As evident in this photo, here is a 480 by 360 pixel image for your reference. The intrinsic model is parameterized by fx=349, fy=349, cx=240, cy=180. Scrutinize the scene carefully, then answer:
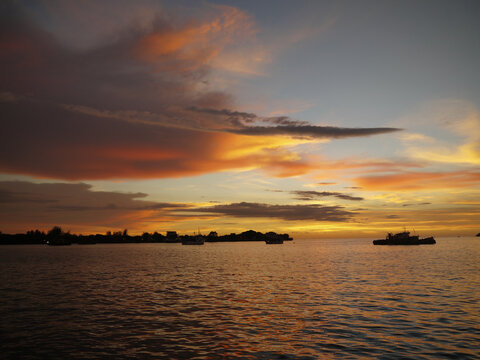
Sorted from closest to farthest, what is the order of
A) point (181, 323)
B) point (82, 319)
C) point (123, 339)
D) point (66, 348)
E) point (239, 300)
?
point (66, 348) < point (123, 339) < point (181, 323) < point (82, 319) < point (239, 300)

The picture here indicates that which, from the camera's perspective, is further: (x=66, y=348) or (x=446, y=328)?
(x=446, y=328)

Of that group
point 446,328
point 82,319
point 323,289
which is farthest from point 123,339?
point 323,289

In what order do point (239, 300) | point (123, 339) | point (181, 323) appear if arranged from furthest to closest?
1. point (239, 300)
2. point (181, 323)
3. point (123, 339)

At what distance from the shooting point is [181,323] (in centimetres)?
2870

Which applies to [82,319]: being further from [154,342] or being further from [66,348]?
[154,342]

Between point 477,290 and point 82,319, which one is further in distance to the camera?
point 477,290

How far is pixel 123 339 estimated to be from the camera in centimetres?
2430

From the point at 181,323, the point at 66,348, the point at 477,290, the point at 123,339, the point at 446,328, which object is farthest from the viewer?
the point at 477,290

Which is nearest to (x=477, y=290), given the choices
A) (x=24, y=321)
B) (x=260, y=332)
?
(x=260, y=332)

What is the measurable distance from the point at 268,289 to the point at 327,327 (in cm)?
2123

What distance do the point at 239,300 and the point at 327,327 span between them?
1437cm

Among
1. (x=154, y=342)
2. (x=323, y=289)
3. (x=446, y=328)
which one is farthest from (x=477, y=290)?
(x=154, y=342)

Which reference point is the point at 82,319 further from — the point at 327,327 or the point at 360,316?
the point at 360,316

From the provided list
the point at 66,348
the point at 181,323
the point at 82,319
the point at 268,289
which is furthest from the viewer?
the point at 268,289
